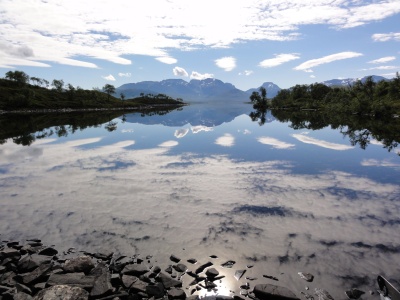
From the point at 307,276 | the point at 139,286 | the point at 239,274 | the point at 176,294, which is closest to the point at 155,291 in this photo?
the point at 139,286

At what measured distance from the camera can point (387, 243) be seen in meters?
21.8

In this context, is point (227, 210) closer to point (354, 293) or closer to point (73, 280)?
point (354, 293)

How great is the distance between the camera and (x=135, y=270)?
17531 millimetres

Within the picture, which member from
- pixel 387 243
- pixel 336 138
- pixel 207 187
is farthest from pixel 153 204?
pixel 336 138

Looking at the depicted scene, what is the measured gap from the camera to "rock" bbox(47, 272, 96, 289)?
1587 cm

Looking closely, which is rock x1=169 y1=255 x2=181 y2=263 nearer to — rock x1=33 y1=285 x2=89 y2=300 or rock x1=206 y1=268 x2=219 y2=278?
rock x1=206 y1=268 x2=219 y2=278

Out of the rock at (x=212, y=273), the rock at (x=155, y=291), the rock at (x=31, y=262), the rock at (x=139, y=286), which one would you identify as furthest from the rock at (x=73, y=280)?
the rock at (x=212, y=273)

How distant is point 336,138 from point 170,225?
72.6 meters

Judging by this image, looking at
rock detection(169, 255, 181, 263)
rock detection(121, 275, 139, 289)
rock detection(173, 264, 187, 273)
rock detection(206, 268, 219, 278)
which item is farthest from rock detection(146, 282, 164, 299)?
rock detection(169, 255, 181, 263)

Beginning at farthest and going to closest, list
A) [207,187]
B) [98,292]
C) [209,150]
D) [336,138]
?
[336,138] → [209,150] → [207,187] → [98,292]

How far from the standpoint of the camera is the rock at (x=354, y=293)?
1551cm

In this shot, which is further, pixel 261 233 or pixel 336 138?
pixel 336 138

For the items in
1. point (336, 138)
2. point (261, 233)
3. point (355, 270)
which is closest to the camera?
point (355, 270)

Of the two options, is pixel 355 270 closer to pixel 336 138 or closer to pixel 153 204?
pixel 153 204
